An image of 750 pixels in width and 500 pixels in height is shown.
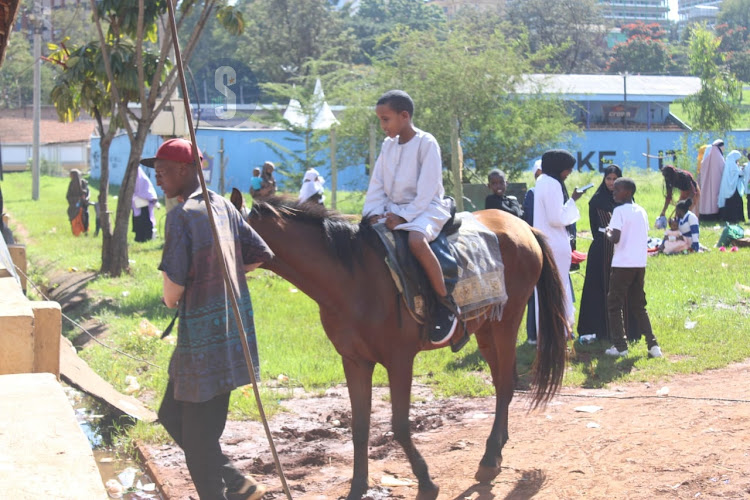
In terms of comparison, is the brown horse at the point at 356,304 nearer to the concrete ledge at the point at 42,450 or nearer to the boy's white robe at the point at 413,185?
the boy's white robe at the point at 413,185

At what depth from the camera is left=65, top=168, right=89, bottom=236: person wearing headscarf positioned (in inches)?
764

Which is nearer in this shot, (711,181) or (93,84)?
(93,84)

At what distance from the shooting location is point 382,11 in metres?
79.6

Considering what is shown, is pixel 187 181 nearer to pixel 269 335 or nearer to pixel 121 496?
pixel 121 496

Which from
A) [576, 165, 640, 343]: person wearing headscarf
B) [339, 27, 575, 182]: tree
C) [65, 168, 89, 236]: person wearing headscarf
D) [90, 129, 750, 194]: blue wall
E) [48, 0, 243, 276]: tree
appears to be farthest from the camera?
[90, 129, 750, 194]: blue wall

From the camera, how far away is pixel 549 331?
21.5 feet

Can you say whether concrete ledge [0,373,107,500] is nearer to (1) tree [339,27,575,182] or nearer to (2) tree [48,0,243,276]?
(2) tree [48,0,243,276]

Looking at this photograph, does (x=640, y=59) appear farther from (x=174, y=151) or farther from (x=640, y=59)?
(x=174, y=151)

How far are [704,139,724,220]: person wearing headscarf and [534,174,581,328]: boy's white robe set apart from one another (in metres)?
11.8

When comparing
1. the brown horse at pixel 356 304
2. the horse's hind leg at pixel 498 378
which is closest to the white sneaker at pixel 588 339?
the horse's hind leg at pixel 498 378

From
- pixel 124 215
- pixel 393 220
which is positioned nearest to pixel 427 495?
pixel 393 220

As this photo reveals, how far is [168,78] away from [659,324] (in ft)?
26.3

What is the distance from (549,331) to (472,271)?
4.26 ft

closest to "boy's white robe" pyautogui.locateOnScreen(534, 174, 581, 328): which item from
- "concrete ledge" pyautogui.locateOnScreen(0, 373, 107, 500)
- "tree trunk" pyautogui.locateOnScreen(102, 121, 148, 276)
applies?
"concrete ledge" pyautogui.locateOnScreen(0, 373, 107, 500)
